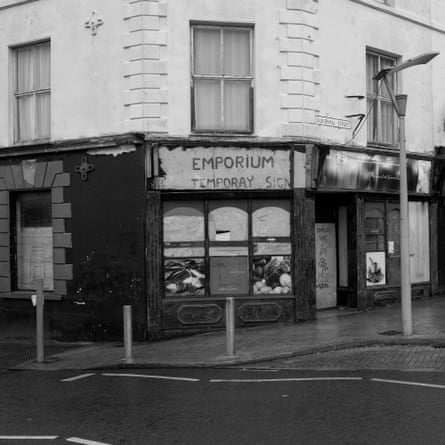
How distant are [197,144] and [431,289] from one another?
8100 millimetres

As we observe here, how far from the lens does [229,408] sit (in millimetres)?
7359

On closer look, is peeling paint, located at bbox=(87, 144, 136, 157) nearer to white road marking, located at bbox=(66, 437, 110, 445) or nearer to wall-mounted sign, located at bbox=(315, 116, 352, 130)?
wall-mounted sign, located at bbox=(315, 116, 352, 130)

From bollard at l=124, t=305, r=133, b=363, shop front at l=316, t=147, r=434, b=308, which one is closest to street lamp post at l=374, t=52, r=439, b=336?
shop front at l=316, t=147, r=434, b=308

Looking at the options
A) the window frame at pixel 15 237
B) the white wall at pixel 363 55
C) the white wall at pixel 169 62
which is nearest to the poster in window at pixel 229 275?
the white wall at pixel 169 62

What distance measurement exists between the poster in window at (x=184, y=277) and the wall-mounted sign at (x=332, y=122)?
3923 millimetres

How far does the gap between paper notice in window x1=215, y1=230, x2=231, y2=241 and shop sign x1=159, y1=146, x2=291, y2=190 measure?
0.93m

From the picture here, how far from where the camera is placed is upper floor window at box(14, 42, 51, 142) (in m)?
15.2

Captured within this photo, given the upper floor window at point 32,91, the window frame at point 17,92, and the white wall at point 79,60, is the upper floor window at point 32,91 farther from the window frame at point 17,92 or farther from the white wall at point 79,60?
the white wall at point 79,60

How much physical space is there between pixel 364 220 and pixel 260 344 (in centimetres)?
534

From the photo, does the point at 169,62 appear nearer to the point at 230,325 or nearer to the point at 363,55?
the point at 363,55

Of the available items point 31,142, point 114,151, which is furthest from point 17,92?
point 114,151

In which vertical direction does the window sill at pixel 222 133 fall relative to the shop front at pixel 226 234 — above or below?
above

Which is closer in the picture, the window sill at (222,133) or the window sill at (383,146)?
the window sill at (222,133)

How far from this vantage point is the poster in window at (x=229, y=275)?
549 inches
